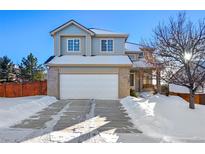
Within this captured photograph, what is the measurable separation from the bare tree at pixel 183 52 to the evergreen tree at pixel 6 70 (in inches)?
803

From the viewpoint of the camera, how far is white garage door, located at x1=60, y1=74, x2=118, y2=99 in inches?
631

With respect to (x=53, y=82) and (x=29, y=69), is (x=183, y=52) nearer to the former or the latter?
(x=53, y=82)

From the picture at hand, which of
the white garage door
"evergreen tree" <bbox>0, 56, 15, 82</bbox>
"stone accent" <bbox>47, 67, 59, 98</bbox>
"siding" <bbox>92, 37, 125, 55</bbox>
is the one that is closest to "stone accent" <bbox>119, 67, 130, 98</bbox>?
the white garage door

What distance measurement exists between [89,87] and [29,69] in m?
14.6

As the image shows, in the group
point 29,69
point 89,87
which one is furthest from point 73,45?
point 29,69

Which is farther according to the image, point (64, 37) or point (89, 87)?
point (64, 37)

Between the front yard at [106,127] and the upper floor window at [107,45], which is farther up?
the upper floor window at [107,45]

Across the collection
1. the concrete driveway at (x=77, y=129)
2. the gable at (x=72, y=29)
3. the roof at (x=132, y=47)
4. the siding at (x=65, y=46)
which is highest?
the gable at (x=72, y=29)

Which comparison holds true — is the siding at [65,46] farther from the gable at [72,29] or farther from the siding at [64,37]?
the gable at [72,29]

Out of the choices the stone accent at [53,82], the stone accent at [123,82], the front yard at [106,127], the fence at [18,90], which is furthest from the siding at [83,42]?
the front yard at [106,127]

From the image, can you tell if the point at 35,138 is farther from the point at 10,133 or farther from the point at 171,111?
the point at 171,111

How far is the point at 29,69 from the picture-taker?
1110 inches

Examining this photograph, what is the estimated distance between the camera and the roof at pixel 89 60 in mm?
16141
